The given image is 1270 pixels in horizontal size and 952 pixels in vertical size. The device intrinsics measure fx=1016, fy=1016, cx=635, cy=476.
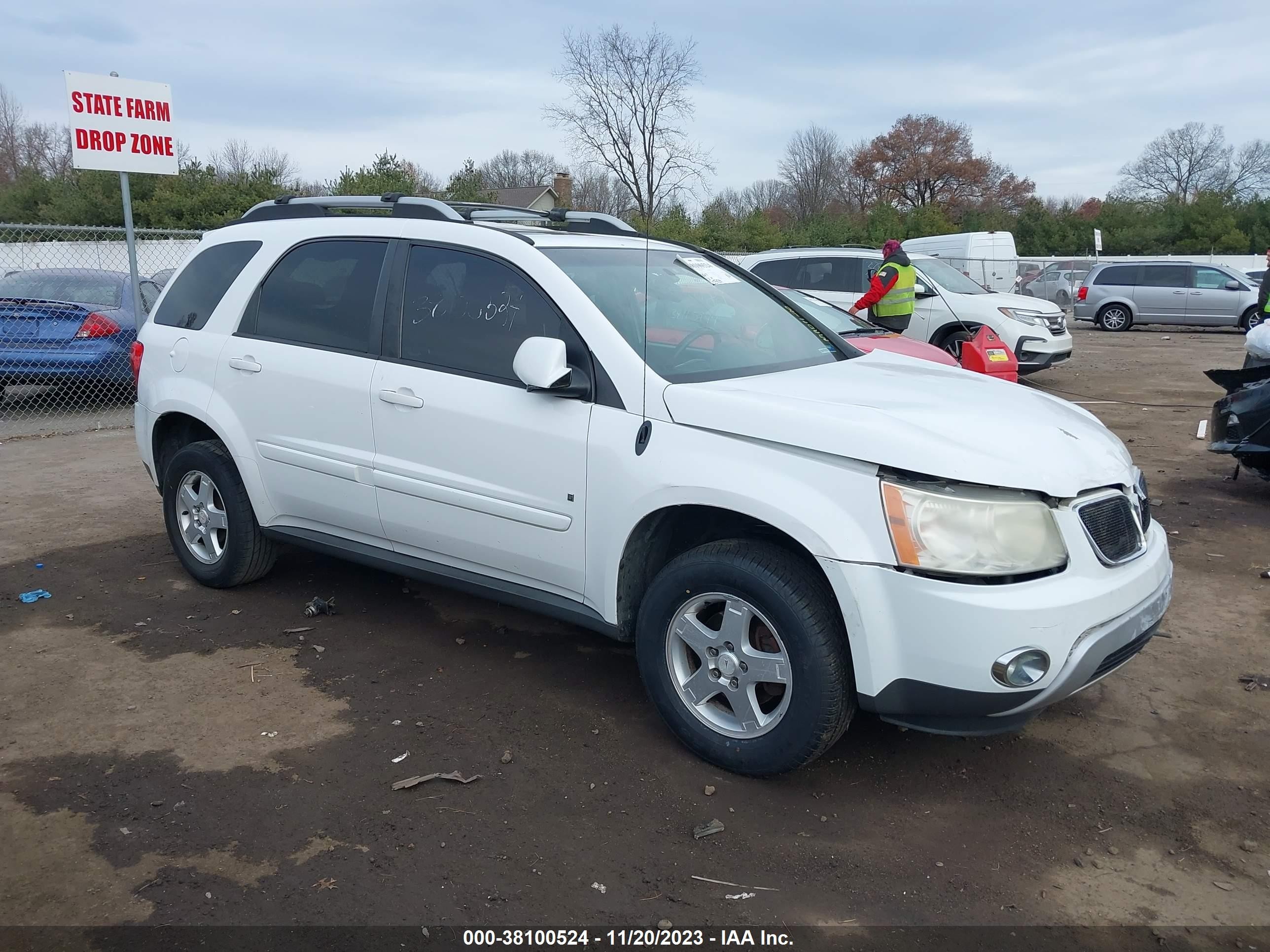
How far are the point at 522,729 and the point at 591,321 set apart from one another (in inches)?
62.4

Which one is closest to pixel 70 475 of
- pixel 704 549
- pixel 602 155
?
pixel 602 155

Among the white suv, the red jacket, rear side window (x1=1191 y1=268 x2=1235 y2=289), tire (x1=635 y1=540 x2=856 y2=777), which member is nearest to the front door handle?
the white suv

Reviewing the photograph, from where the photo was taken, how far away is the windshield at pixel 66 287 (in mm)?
11195

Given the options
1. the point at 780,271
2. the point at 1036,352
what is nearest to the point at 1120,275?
the point at 1036,352

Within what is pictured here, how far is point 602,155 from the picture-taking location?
5137 millimetres

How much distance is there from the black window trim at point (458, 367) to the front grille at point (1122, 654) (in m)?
1.81

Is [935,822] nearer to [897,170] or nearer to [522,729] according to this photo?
[522,729]

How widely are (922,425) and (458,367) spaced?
1878 millimetres

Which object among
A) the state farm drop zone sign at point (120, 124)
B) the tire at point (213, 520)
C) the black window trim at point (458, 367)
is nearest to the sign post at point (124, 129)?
the state farm drop zone sign at point (120, 124)

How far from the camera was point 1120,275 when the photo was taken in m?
24.8

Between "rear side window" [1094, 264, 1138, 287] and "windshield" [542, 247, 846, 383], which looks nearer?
"windshield" [542, 247, 846, 383]

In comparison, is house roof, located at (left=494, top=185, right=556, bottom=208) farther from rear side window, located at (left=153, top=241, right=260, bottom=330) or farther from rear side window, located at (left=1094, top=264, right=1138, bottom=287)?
rear side window, located at (left=153, top=241, right=260, bottom=330)

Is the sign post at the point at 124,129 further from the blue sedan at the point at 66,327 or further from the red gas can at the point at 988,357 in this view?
the red gas can at the point at 988,357

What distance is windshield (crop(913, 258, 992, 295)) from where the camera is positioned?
1430 centimetres
